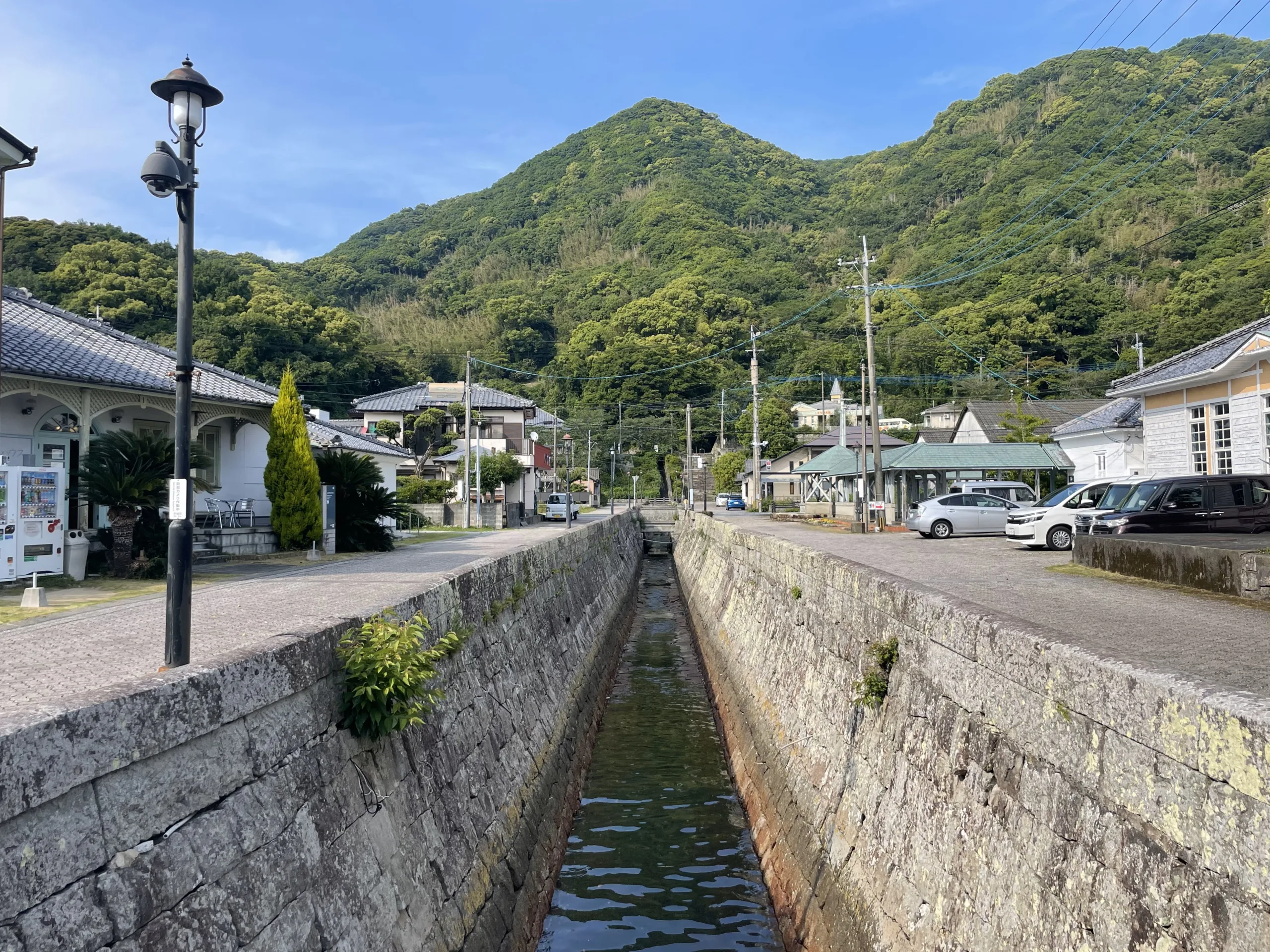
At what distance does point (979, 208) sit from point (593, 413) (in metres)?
41.0

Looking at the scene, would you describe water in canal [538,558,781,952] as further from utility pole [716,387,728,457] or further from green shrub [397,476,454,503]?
utility pole [716,387,728,457]

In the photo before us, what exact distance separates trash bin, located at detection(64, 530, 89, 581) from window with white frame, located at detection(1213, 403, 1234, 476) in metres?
25.7

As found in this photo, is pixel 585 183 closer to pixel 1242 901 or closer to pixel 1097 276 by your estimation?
pixel 1097 276

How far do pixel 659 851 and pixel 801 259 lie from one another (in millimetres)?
88638

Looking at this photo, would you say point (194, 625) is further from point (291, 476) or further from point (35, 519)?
point (291, 476)

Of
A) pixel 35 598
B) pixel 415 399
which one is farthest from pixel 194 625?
pixel 415 399

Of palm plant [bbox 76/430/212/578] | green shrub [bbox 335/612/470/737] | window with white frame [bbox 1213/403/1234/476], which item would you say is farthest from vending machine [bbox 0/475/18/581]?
window with white frame [bbox 1213/403/1234/476]

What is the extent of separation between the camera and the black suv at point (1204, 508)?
1498cm

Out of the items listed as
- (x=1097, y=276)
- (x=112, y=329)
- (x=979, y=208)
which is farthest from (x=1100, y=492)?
(x=979, y=208)

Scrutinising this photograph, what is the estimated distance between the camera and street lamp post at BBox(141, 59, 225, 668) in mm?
5922

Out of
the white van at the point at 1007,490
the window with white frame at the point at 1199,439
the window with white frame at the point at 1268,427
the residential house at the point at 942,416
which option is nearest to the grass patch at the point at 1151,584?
the window with white frame at the point at 1268,427

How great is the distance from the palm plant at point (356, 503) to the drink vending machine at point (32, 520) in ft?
27.5

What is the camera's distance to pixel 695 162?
13025cm

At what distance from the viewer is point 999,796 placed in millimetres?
4746
